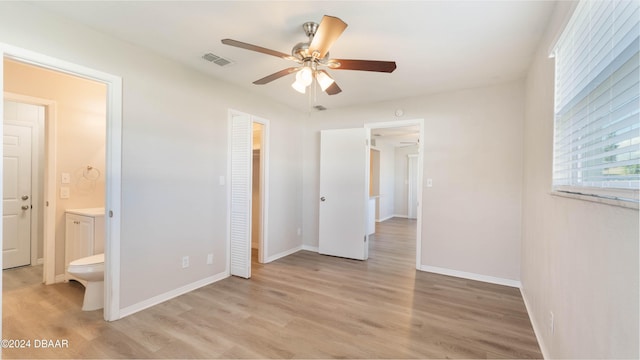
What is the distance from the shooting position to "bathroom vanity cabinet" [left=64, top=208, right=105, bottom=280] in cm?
295

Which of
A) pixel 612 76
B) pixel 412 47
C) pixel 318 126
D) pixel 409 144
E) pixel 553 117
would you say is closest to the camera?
pixel 612 76

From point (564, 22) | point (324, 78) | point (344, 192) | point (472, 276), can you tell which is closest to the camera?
point (564, 22)

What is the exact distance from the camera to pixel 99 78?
224 cm

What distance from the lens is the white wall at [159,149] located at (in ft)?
6.81

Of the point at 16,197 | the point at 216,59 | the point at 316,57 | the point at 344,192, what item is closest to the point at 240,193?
the point at 216,59

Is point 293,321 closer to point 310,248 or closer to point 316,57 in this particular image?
point 316,57

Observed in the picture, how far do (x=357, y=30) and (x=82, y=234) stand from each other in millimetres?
3561

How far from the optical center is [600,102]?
1172mm

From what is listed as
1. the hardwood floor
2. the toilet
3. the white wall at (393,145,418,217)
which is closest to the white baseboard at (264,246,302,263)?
the hardwood floor

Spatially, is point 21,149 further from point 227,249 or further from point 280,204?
point 280,204

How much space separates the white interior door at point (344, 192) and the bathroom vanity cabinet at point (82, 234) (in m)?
2.84

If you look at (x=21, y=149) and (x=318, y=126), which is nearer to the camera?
(x=21, y=149)

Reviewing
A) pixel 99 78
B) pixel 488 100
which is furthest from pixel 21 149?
pixel 488 100

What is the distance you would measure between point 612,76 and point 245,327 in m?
2.67
